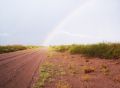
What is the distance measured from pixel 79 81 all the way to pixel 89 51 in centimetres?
1316

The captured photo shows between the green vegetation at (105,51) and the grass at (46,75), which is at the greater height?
the green vegetation at (105,51)

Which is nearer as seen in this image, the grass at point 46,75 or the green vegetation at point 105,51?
the grass at point 46,75

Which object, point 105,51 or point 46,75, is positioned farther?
point 105,51

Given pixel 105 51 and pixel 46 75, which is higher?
pixel 105 51

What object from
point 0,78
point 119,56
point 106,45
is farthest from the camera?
point 106,45

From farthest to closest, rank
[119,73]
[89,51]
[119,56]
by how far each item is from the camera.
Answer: [89,51], [119,56], [119,73]

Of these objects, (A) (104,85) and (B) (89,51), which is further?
(B) (89,51)

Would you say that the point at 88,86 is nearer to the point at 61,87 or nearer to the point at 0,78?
the point at 61,87

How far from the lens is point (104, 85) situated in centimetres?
785

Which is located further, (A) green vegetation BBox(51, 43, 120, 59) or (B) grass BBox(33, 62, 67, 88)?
(A) green vegetation BBox(51, 43, 120, 59)

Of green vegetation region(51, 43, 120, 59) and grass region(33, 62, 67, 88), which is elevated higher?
green vegetation region(51, 43, 120, 59)

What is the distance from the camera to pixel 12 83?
7703 millimetres

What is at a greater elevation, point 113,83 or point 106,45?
point 106,45

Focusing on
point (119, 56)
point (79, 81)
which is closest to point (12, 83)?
point (79, 81)
